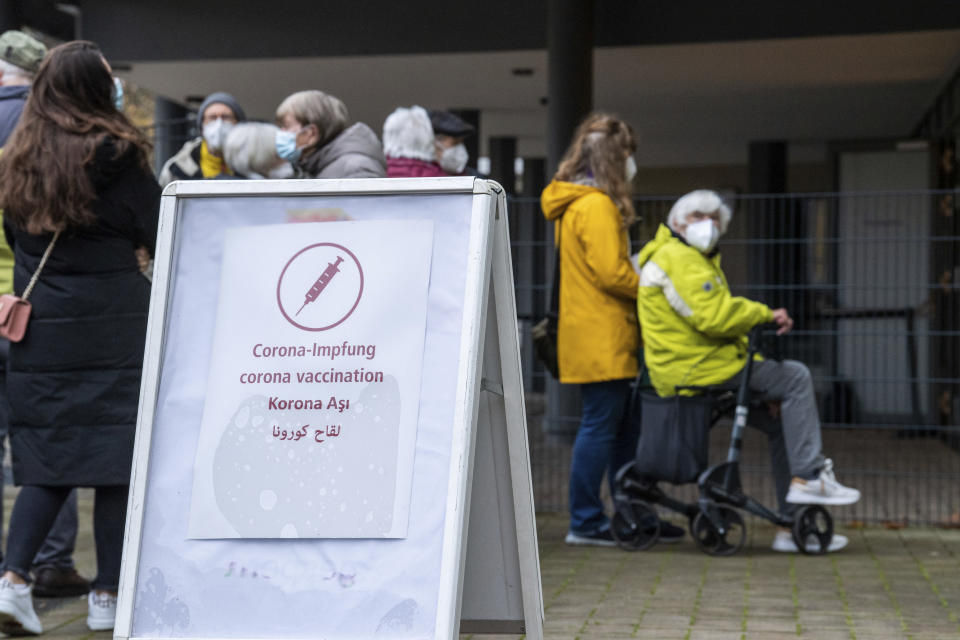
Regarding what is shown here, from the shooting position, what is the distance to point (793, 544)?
19.8ft

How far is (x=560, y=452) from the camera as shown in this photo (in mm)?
8086

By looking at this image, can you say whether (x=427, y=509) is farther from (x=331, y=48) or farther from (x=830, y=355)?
(x=331, y=48)

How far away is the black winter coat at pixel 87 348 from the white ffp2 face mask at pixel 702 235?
2.47 meters

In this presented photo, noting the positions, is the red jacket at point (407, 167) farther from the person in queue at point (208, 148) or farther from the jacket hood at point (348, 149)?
the person in queue at point (208, 148)

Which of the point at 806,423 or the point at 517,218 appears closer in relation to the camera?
the point at 806,423

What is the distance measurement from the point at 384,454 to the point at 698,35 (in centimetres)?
802

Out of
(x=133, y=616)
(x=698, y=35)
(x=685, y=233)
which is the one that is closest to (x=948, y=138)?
(x=698, y=35)

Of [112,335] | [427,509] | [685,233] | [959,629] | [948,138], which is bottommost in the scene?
[959,629]

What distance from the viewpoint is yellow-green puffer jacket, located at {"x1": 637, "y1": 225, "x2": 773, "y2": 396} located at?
5.78 metres

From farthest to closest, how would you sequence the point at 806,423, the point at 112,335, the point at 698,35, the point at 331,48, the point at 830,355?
the point at 331,48 < the point at 698,35 < the point at 830,355 < the point at 806,423 < the point at 112,335

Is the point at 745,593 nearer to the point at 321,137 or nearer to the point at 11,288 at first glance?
the point at 321,137

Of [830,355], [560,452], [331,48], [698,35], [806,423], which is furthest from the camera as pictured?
[331,48]

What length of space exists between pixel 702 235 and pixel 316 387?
9.60 ft

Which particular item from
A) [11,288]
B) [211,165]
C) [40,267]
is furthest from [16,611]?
[211,165]
